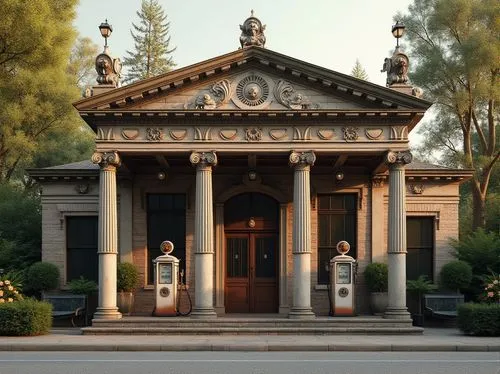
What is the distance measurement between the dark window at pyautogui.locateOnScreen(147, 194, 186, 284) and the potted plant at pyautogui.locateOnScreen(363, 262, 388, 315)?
21.8ft

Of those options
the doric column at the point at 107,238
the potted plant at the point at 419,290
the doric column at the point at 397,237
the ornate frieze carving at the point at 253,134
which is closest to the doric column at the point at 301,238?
the ornate frieze carving at the point at 253,134

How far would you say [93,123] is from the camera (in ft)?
71.6

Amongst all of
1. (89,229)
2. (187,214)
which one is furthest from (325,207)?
(89,229)

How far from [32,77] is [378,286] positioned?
908 inches

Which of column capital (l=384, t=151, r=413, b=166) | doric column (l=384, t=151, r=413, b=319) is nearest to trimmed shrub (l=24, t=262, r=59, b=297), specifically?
doric column (l=384, t=151, r=413, b=319)

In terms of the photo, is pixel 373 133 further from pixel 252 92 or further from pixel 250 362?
pixel 250 362

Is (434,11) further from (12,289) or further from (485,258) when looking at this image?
(12,289)

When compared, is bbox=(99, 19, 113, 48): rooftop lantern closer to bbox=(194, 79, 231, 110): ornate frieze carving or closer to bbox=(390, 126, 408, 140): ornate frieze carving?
bbox=(194, 79, 231, 110): ornate frieze carving

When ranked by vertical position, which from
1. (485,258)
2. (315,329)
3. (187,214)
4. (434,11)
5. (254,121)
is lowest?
(315,329)

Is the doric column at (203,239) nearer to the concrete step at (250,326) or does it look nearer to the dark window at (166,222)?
the concrete step at (250,326)

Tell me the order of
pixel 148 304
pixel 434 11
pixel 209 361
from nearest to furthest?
pixel 209 361
pixel 148 304
pixel 434 11

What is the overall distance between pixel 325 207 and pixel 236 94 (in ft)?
19.3

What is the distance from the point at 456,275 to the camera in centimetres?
2430

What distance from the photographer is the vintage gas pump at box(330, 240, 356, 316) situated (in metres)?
22.2
